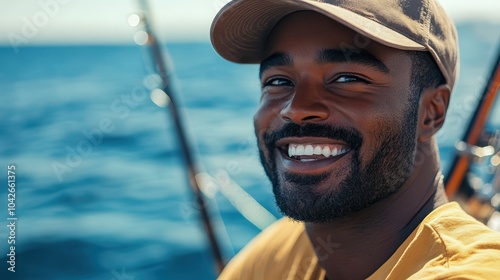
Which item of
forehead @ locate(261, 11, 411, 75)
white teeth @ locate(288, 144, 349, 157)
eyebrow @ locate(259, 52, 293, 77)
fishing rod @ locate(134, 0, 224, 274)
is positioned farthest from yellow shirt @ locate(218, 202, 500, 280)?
fishing rod @ locate(134, 0, 224, 274)

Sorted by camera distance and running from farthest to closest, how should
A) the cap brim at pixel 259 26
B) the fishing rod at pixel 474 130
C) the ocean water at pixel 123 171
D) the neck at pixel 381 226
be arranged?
the ocean water at pixel 123 171
the fishing rod at pixel 474 130
the neck at pixel 381 226
the cap brim at pixel 259 26

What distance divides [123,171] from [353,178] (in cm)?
976

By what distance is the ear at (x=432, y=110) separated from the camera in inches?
64.0

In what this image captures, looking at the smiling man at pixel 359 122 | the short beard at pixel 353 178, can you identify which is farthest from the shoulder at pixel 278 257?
the short beard at pixel 353 178

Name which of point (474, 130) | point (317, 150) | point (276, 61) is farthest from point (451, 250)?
point (474, 130)

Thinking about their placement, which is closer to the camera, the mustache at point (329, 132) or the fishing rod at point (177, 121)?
the mustache at point (329, 132)

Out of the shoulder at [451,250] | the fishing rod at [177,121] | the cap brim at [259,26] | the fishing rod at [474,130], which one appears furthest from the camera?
the fishing rod at [177,121]

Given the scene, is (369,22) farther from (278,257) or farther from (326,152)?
(278,257)

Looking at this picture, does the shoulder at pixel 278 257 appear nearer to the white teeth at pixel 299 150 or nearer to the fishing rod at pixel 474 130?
the white teeth at pixel 299 150

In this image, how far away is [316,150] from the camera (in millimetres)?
1553

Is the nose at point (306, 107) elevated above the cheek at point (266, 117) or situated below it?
above

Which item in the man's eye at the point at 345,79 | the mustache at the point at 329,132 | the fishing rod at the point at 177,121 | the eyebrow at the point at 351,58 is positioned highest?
the eyebrow at the point at 351,58

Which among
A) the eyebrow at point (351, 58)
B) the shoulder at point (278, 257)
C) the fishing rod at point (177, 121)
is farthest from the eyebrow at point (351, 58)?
the fishing rod at point (177, 121)

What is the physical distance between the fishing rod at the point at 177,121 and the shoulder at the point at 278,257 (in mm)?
1404
